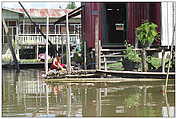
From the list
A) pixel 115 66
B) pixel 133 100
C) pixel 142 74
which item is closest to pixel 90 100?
pixel 133 100

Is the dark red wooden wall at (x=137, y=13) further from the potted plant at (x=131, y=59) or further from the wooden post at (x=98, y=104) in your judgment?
the wooden post at (x=98, y=104)

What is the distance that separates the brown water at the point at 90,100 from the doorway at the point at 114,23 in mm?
8019

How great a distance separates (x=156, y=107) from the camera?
8.33m

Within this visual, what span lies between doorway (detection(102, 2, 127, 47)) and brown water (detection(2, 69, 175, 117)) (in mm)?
8019

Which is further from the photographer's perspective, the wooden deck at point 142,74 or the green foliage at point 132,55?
the green foliage at point 132,55

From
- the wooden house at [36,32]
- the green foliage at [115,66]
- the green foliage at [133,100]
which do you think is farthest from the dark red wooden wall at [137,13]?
the wooden house at [36,32]

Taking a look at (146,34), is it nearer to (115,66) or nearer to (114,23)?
(115,66)

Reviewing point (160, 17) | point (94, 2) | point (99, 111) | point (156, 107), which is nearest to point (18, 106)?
point (99, 111)

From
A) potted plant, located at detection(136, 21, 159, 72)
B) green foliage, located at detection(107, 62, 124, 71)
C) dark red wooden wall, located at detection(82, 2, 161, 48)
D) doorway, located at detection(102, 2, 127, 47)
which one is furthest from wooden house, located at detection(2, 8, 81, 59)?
potted plant, located at detection(136, 21, 159, 72)

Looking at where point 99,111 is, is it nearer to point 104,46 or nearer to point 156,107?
point 156,107

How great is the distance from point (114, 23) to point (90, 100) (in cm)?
1363

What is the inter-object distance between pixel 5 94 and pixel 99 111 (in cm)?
381

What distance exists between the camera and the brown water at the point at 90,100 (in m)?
8.01

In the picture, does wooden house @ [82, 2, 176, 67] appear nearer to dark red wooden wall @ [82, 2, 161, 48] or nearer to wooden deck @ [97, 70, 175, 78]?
dark red wooden wall @ [82, 2, 161, 48]
